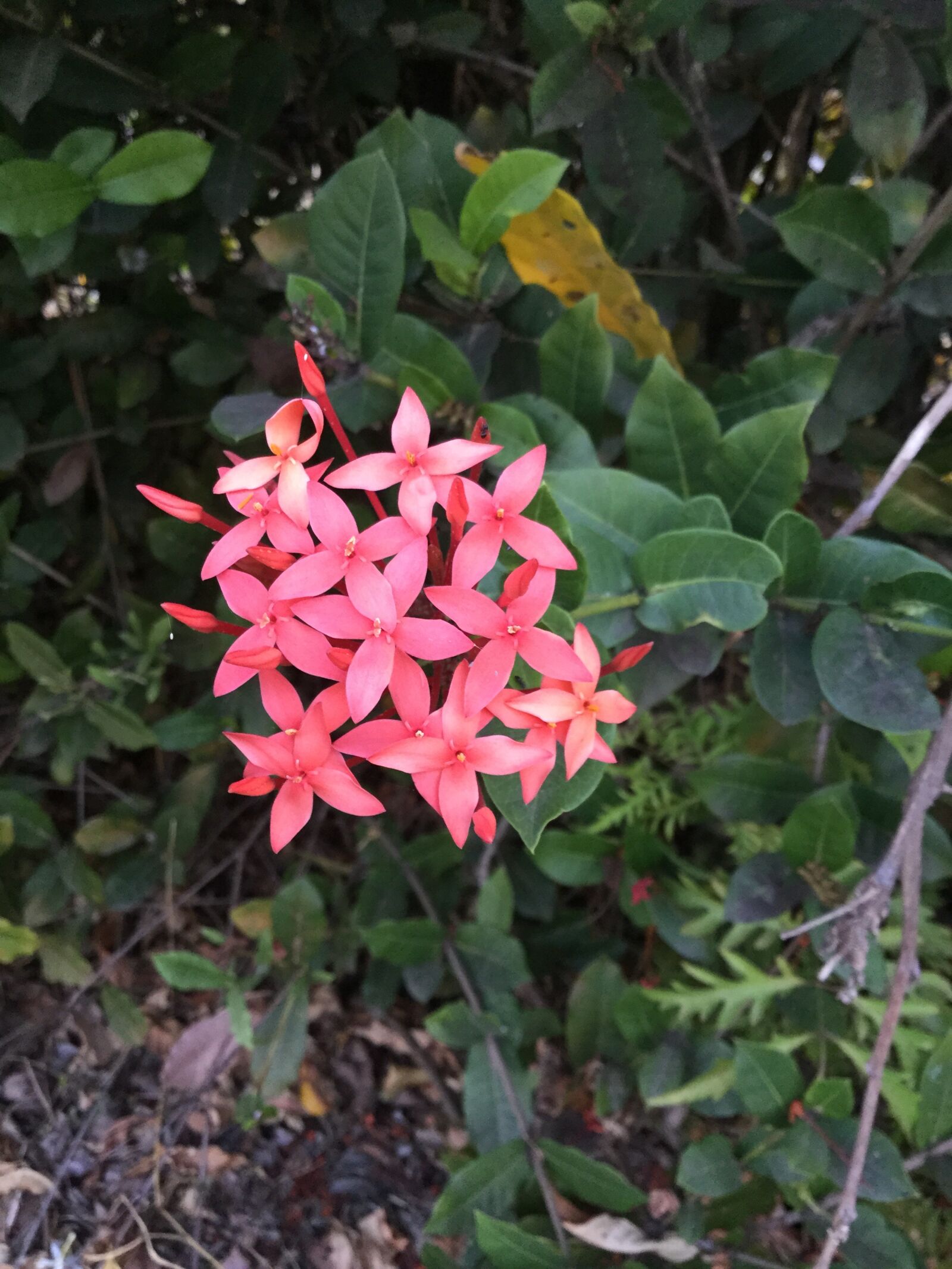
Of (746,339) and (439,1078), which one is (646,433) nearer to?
(746,339)

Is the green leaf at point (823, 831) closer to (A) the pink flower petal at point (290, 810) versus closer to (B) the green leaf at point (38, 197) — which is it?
(A) the pink flower petal at point (290, 810)

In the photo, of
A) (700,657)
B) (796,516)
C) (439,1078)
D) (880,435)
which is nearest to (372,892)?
(439,1078)

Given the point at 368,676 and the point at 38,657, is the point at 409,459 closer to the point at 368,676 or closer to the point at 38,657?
the point at 368,676

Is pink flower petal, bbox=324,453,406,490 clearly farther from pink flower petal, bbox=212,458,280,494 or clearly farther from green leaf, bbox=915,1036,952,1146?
green leaf, bbox=915,1036,952,1146

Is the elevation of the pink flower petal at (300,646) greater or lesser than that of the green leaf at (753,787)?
greater

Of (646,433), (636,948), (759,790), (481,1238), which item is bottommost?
(636,948)

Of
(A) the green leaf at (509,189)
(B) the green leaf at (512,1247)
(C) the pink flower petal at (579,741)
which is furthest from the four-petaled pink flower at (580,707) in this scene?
(B) the green leaf at (512,1247)
